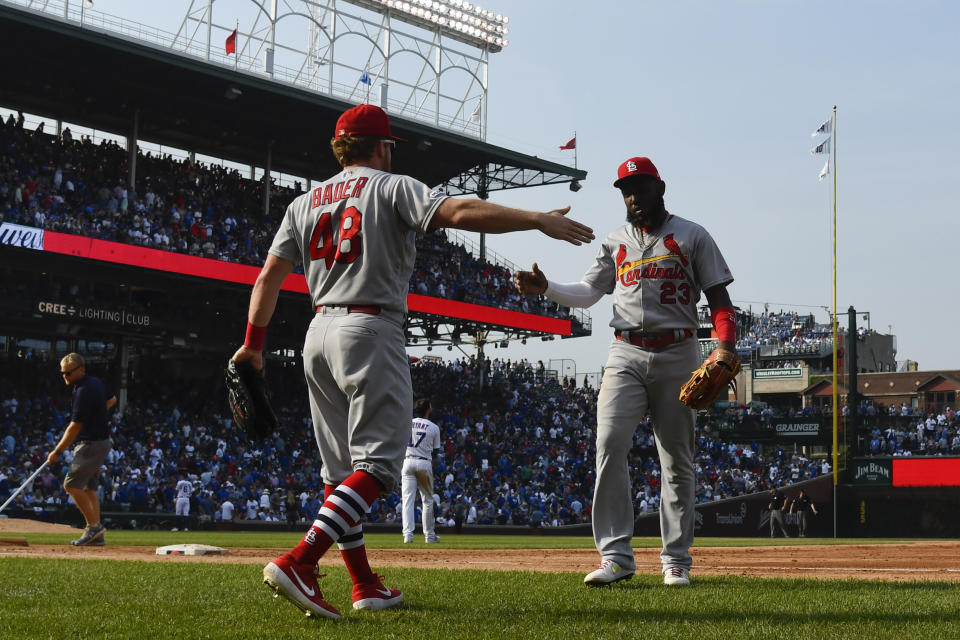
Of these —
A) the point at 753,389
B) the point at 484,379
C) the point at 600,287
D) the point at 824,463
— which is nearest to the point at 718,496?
the point at 824,463

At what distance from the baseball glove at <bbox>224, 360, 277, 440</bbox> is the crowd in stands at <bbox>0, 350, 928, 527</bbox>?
56.9 feet

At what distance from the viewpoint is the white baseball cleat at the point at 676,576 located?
17.5 feet

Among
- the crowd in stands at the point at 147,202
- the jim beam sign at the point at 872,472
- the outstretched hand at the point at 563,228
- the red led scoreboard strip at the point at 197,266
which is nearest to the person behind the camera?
the outstretched hand at the point at 563,228

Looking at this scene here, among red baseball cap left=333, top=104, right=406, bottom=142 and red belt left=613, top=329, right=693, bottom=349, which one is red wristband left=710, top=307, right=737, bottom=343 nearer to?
red belt left=613, top=329, right=693, bottom=349

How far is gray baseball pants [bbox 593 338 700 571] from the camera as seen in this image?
561cm

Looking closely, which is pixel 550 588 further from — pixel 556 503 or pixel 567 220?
pixel 556 503

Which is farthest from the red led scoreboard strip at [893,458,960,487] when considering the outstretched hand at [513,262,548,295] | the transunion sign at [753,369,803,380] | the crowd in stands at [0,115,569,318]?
the transunion sign at [753,369,803,380]

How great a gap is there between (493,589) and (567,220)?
1973 mm

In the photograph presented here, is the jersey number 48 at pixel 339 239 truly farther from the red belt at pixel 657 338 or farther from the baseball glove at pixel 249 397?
the red belt at pixel 657 338

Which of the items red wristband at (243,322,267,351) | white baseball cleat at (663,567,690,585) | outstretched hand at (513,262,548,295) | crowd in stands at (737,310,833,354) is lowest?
white baseball cleat at (663,567,690,585)

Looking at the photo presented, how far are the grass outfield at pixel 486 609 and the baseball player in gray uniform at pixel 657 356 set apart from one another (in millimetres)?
397

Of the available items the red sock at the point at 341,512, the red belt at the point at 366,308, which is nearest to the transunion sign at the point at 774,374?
the red belt at the point at 366,308

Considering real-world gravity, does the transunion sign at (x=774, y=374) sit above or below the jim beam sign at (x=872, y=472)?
above

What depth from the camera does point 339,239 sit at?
435 cm
